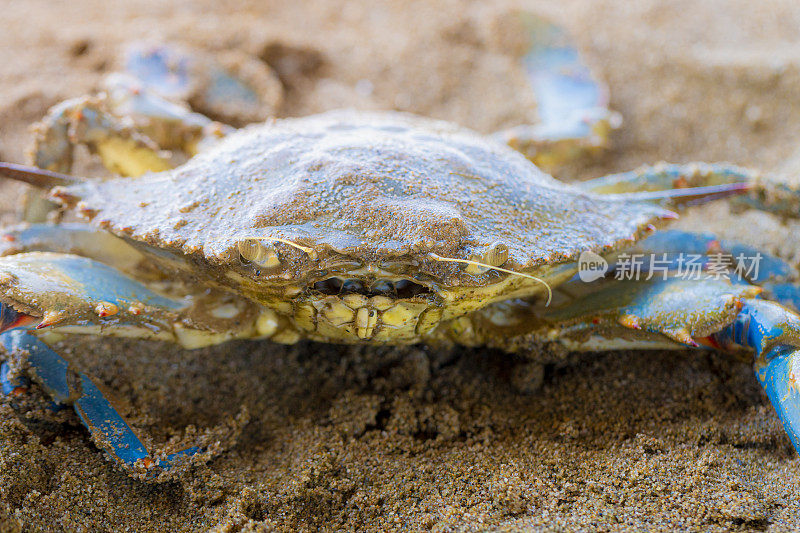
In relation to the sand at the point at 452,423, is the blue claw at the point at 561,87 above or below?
above

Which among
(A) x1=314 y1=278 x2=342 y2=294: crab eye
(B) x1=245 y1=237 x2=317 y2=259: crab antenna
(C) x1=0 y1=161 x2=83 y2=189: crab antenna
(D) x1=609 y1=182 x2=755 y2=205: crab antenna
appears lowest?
(C) x1=0 y1=161 x2=83 y2=189: crab antenna

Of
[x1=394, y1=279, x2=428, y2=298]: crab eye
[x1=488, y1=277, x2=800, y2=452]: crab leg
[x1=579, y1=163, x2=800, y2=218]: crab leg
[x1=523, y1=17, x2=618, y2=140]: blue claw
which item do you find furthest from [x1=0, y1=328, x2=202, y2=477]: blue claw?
[x1=523, y1=17, x2=618, y2=140]: blue claw

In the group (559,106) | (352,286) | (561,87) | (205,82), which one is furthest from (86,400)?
(561,87)

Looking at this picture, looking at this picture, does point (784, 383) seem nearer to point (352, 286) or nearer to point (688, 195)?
point (688, 195)

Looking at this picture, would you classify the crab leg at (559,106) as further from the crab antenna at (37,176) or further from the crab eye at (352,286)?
the crab antenna at (37,176)

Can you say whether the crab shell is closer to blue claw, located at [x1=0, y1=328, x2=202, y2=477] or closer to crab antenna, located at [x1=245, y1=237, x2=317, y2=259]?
crab antenna, located at [x1=245, y1=237, x2=317, y2=259]

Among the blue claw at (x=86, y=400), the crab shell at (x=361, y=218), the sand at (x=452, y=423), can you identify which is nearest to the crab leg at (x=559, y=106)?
the sand at (x=452, y=423)
